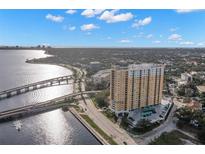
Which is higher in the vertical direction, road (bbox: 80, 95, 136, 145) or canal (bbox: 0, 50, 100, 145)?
road (bbox: 80, 95, 136, 145)

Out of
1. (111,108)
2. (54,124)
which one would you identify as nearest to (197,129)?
(111,108)

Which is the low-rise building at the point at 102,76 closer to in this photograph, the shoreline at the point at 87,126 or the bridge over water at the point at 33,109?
the bridge over water at the point at 33,109

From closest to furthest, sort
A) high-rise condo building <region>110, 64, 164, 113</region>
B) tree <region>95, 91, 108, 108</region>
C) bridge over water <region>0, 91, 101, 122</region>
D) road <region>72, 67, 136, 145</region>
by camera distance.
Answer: road <region>72, 67, 136, 145</region> < high-rise condo building <region>110, 64, 164, 113</region> < bridge over water <region>0, 91, 101, 122</region> < tree <region>95, 91, 108, 108</region>

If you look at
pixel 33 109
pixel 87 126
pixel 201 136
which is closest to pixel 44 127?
pixel 87 126

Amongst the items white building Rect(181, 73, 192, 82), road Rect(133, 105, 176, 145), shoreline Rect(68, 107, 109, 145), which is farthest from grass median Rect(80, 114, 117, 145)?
white building Rect(181, 73, 192, 82)

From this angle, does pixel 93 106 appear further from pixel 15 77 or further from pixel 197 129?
pixel 15 77

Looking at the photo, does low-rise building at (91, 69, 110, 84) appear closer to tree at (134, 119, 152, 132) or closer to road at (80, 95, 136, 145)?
road at (80, 95, 136, 145)

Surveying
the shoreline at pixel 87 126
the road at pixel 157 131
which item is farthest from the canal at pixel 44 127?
the road at pixel 157 131
